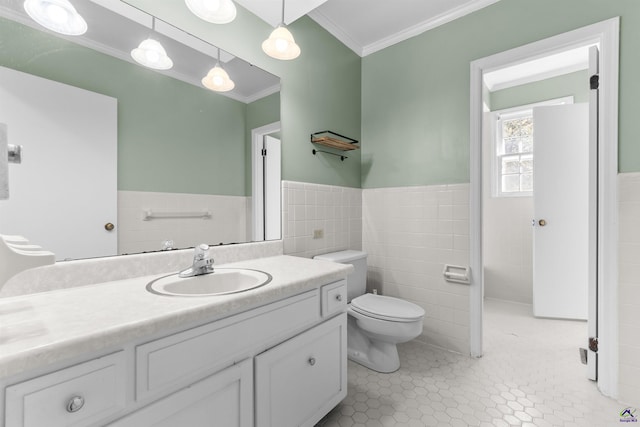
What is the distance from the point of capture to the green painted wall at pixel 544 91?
291 cm

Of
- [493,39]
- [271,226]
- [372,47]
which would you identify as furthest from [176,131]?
[493,39]

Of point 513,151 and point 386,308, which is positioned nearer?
point 386,308

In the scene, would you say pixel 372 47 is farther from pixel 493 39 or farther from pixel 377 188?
pixel 377 188

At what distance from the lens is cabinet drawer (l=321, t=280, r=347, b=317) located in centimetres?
130

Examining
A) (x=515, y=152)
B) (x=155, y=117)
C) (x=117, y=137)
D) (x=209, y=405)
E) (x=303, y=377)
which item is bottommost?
(x=303, y=377)

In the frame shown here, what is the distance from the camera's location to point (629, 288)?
1.50 m

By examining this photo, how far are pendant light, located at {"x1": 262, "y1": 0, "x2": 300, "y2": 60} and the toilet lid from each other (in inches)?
64.0

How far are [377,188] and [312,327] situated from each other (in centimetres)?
161

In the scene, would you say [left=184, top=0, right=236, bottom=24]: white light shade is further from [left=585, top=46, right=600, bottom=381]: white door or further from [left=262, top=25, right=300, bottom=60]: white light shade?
[left=585, top=46, right=600, bottom=381]: white door

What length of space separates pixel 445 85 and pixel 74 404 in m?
2.60

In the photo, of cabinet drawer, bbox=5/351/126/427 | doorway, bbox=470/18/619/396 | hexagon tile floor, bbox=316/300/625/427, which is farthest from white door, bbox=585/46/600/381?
cabinet drawer, bbox=5/351/126/427

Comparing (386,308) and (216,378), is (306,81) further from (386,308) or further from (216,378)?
(216,378)

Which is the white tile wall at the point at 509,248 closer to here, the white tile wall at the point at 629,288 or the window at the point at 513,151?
the window at the point at 513,151

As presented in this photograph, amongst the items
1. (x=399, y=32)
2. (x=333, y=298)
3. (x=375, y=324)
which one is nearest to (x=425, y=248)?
(x=375, y=324)
